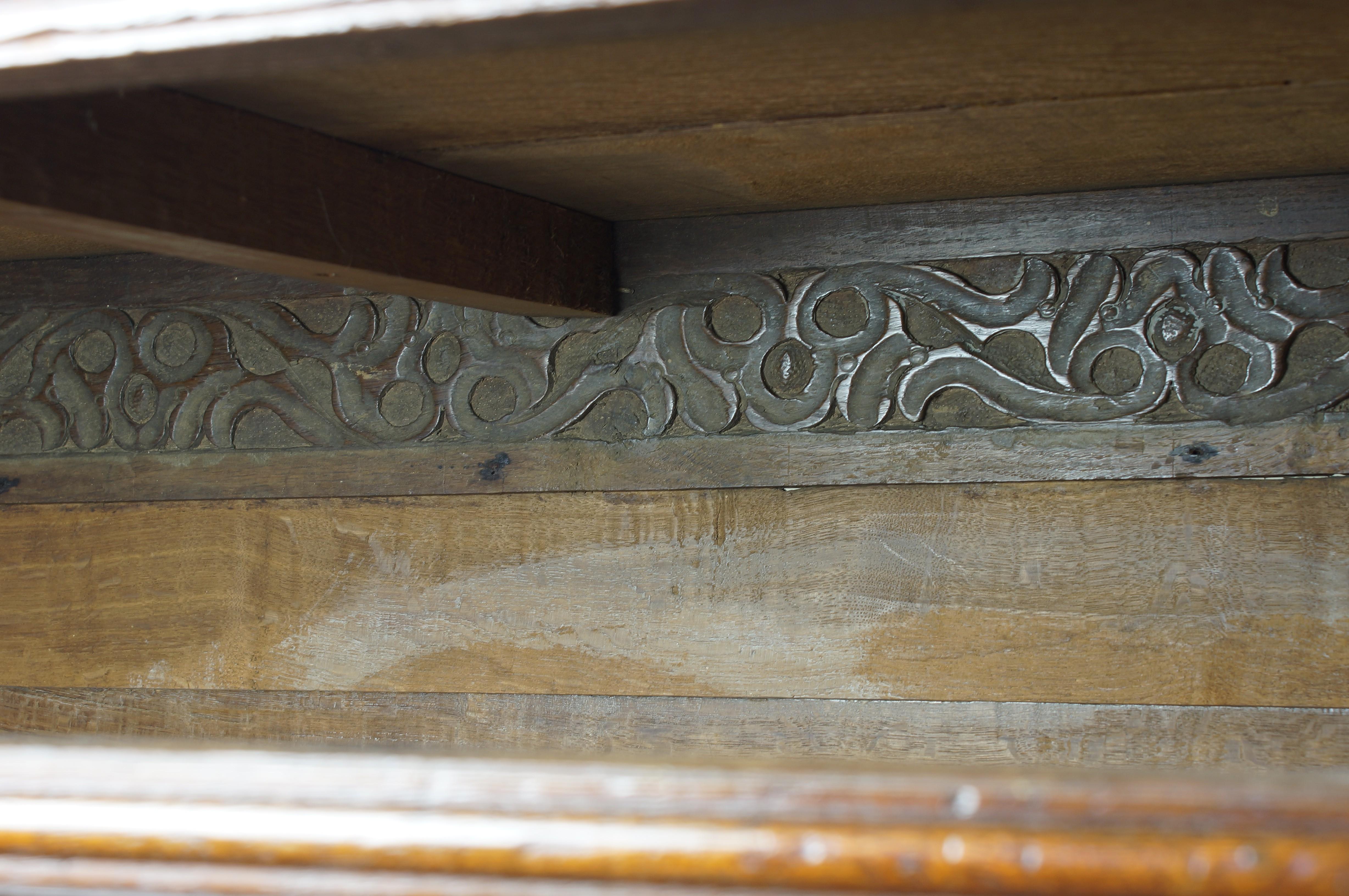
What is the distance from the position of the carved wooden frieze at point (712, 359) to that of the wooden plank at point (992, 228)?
0.02 metres

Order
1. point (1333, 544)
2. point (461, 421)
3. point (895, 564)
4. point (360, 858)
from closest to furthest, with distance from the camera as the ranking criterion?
point (360, 858) < point (1333, 544) < point (895, 564) < point (461, 421)

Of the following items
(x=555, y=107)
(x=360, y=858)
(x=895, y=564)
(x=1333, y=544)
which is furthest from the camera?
(x=895, y=564)

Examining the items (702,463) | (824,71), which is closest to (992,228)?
(702,463)

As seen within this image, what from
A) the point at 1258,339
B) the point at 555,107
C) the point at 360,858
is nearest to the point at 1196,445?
the point at 1258,339

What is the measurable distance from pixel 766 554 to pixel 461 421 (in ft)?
1.12

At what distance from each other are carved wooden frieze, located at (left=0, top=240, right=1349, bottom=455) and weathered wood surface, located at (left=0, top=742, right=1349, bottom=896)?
77cm

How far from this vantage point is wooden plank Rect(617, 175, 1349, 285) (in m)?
1.00

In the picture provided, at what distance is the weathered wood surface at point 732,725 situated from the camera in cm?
102

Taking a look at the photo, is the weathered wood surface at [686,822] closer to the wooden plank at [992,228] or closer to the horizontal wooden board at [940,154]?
the horizontal wooden board at [940,154]

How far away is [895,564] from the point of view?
110 cm

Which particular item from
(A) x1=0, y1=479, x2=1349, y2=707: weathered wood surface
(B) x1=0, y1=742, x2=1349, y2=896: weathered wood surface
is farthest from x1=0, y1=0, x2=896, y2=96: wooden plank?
(A) x1=0, y1=479, x2=1349, y2=707: weathered wood surface

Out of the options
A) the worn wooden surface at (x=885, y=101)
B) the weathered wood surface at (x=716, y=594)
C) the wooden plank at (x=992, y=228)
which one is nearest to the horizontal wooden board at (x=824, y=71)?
the worn wooden surface at (x=885, y=101)

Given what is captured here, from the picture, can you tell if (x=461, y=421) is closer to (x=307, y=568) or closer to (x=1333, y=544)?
(x=307, y=568)

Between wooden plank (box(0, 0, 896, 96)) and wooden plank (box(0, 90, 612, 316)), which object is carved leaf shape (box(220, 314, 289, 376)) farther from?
wooden plank (box(0, 0, 896, 96))
